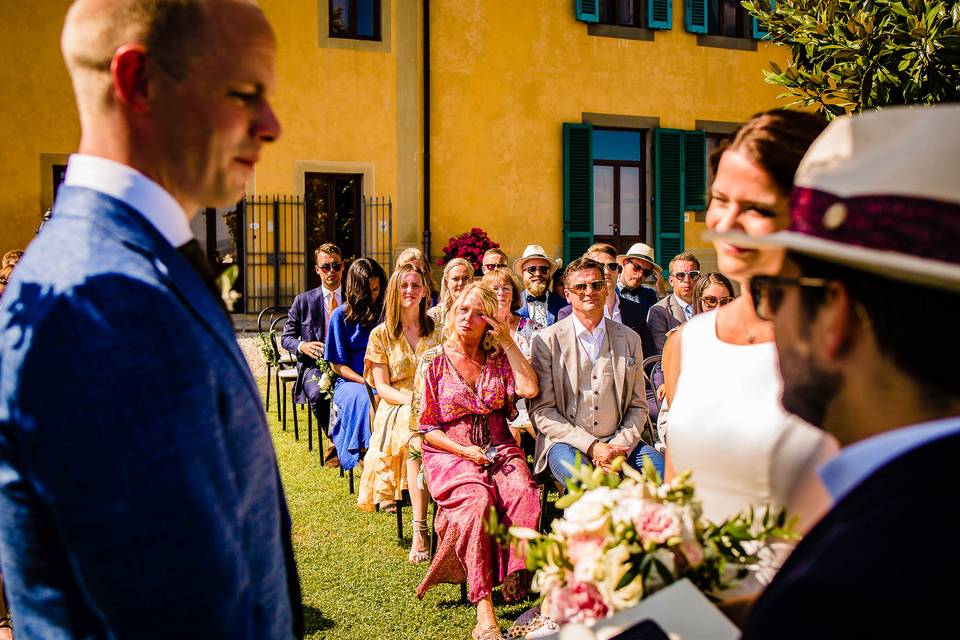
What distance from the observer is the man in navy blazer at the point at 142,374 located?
114 centimetres

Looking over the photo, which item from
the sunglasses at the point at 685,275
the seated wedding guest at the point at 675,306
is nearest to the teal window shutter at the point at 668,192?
the seated wedding guest at the point at 675,306

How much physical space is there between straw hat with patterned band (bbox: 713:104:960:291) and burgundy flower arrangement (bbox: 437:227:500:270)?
543 inches

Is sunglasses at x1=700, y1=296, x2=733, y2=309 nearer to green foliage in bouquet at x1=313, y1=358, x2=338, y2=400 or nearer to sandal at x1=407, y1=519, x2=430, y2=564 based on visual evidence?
sandal at x1=407, y1=519, x2=430, y2=564

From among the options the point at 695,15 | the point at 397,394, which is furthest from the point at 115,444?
the point at 695,15

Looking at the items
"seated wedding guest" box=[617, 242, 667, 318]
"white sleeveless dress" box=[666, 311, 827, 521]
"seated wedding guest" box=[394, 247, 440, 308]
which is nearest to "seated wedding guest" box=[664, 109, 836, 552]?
"white sleeveless dress" box=[666, 311, 827, 521]

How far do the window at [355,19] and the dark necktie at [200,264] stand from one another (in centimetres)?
1470

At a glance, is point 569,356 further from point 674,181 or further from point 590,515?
point 674,181

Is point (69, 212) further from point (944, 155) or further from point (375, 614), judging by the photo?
point (375, 614)

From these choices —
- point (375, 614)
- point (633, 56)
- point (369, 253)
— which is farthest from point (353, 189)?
point (375, 614)

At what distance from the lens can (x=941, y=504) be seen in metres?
0.84

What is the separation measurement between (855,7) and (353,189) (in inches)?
478

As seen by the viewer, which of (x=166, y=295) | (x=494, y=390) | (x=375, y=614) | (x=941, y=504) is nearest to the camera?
(x=941, y=504)

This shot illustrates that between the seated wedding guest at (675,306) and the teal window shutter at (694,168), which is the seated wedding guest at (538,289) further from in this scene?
the teal window shutter at (694,168)

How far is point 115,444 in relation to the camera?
1136 mm
